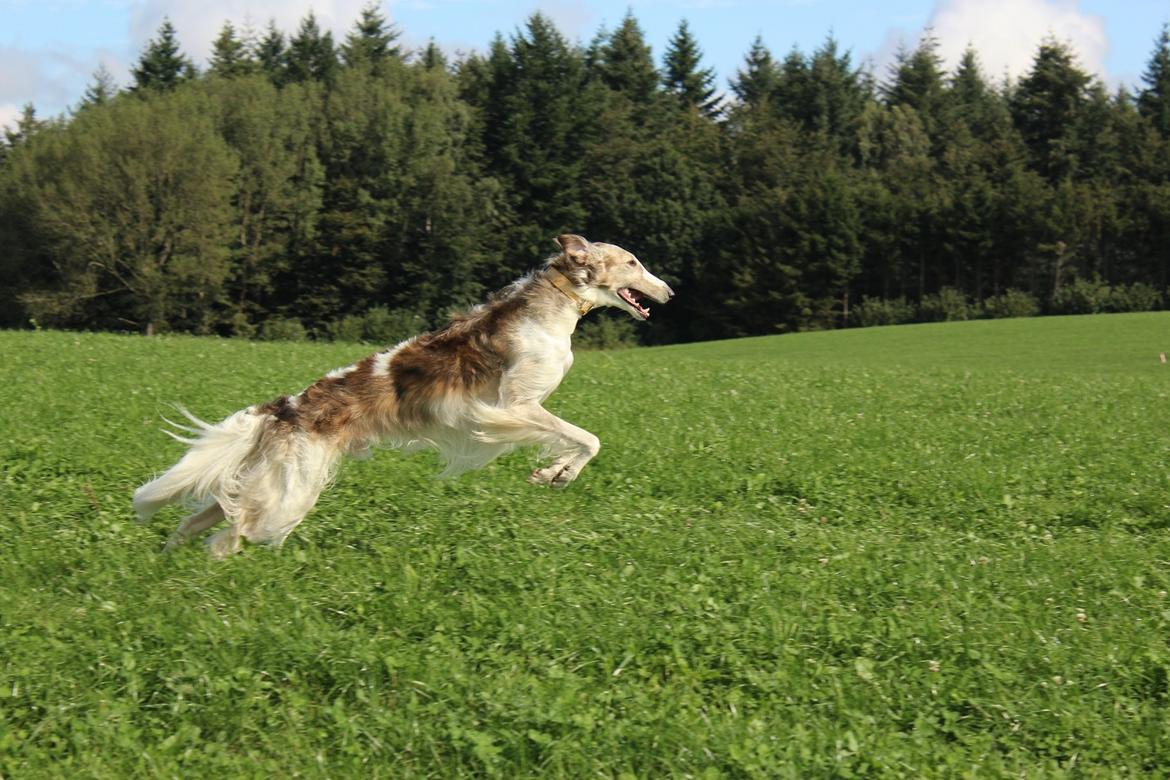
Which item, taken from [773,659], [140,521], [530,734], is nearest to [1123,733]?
[773,659]

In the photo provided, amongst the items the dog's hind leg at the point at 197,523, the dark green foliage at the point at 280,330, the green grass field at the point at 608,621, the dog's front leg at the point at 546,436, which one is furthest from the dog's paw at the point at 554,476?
the dark green foliage at the point at 280,330

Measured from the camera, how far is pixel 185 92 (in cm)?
6662

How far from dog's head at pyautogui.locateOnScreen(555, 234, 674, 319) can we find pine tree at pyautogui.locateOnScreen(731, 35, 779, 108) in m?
91.9

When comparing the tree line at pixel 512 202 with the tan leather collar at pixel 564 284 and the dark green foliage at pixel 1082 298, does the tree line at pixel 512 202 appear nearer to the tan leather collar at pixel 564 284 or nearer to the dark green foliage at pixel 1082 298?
the dark green foliage at pixel 1082 298

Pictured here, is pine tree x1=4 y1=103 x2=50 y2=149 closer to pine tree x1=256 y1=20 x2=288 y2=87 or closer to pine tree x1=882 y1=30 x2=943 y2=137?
pine tree x1=256 y1=20 x2=288 y2=87

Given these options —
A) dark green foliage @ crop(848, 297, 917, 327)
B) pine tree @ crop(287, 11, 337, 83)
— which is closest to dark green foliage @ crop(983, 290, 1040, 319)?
dark green foliage @ crop(848, 297, 917, 327)

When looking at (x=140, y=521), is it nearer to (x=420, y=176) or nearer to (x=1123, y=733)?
(x=1123, y=733)

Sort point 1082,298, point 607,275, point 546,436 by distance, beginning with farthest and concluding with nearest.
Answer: point 1082,298, point 607,275, point 546,436

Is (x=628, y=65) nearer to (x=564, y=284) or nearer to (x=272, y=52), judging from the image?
(x=272, y=52)

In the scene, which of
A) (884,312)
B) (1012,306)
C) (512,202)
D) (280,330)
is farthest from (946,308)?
(280,330)

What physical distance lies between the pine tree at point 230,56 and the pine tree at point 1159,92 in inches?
2453

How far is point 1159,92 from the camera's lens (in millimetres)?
84562

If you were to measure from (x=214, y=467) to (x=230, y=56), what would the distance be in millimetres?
85790

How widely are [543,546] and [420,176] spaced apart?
63.8 meters
